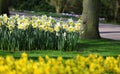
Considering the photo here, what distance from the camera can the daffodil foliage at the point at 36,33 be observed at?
43.5ft

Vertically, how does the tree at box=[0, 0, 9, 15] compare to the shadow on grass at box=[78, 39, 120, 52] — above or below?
above

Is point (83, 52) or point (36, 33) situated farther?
point (36, 33)

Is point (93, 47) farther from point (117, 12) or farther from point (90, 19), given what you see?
point (117, 12)

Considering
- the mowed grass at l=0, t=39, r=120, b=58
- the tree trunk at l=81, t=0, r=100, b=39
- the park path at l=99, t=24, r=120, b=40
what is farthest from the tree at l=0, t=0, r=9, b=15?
the mowed grass at l=0, t=39, r=120, b=58

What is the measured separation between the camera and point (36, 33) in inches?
534

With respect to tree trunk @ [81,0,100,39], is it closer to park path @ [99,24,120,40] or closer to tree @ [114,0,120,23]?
park path @ [99,24,120,40]

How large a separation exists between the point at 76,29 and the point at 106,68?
594 cm

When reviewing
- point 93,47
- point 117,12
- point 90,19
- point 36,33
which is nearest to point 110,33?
point 90,19

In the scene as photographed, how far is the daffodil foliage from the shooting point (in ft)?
43.5

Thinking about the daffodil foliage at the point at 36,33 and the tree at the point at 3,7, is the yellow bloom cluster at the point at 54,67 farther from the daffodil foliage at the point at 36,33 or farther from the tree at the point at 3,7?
the tree at the point at 3,7

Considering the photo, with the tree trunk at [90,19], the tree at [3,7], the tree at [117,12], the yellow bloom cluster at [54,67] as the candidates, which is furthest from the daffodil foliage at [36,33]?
the tree at [117,12]

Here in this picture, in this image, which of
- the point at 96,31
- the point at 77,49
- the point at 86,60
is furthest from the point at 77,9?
the point at 86,60

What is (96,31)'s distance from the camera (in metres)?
18.4

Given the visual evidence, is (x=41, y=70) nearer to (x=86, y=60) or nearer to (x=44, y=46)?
(x=86, y=60)
